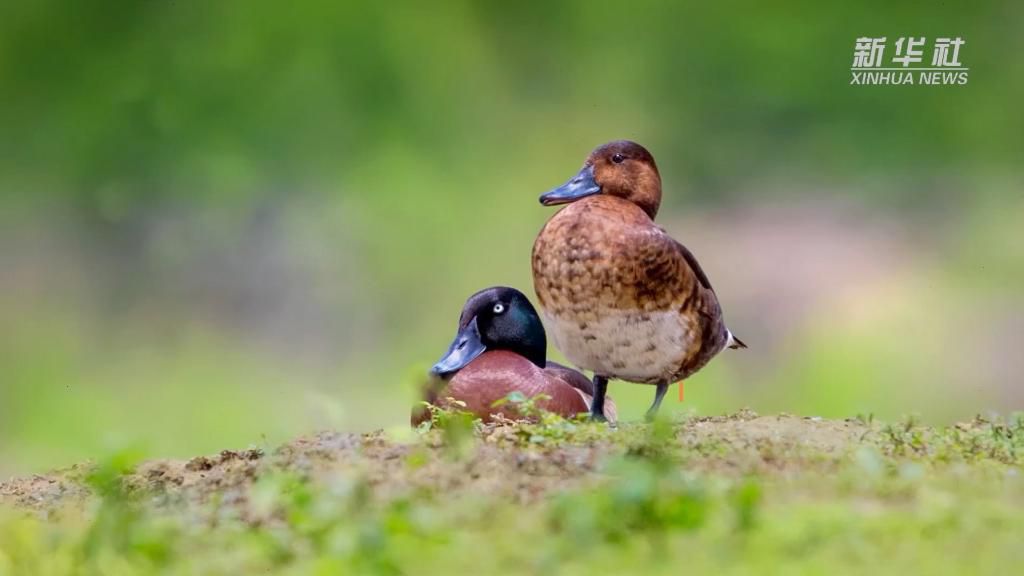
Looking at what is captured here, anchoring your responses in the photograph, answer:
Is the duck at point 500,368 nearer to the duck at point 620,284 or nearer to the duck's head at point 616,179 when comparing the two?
the duck at point 620,284

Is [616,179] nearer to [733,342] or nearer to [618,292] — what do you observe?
[618,292]

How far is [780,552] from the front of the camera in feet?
7.72

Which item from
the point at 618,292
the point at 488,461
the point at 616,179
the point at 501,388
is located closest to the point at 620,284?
the point at 618,292

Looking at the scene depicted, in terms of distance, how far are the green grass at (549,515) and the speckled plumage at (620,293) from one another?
0.67 meters

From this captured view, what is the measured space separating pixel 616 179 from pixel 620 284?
509 millimetres

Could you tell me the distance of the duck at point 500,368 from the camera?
13.9 ft

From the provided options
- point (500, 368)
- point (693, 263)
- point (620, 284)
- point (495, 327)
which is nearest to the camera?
point (620, 284)

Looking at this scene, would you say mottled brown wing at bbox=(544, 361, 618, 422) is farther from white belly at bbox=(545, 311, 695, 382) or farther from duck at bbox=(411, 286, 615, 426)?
white belly at bbox=(545, 311, 695, 382)

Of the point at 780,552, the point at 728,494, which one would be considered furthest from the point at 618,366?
the point at 780,552

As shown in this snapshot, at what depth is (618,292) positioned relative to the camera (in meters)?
3.91

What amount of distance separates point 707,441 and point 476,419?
3.05 feet

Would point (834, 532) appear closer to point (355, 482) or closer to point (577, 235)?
point (355, 482)

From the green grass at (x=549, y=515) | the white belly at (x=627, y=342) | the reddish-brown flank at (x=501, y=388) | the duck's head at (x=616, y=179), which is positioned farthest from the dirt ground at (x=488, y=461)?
the duck's head at (x=616, y=179)

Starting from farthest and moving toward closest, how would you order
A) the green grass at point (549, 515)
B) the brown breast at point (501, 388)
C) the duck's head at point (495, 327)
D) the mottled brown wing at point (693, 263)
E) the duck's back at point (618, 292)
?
1. the duck's head at point (495, 327)
2. the brown breast at point (501, 388)
3. the mottled brown wing at point (693, 263)
4. the duck's back at point (618, 292)
5. the green grass at point (549, 515)
